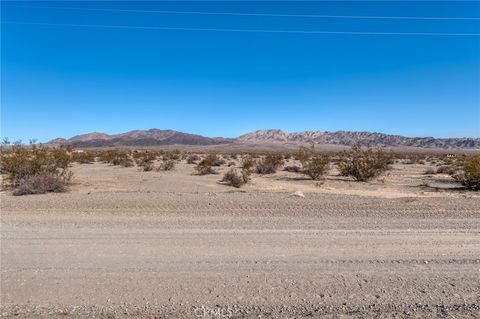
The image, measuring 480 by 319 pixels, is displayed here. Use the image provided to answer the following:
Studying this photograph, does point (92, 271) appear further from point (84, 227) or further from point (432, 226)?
point (432, 226)

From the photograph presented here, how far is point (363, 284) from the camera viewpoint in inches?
257

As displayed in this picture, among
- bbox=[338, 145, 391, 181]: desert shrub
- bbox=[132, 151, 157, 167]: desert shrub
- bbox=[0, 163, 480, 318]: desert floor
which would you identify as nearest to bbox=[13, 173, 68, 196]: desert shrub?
bbox=[0, 163, 480, 318]: desert floor

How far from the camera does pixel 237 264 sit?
739 cm

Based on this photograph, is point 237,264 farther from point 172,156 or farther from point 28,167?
point 172,156

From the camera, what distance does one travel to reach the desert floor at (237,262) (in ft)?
19.0

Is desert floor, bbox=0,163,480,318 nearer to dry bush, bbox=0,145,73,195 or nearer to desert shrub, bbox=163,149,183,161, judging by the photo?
dry bush, bbox=0,145,73,195

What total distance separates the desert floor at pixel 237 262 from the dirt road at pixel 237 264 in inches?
1.0

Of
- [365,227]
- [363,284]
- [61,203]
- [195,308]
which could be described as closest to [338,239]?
[365,227]

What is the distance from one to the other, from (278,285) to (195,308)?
1342 millimetres

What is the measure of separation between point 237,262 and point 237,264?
0.11 m

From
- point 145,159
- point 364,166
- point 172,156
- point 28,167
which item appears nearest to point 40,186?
point 28,167

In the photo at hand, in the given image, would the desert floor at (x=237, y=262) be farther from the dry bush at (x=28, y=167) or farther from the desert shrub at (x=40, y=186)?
the dry bush at (x=28, y=167)

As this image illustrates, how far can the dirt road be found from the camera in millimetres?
5785

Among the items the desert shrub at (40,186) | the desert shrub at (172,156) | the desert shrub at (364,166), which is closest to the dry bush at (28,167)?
the desert shrub at (40,186)
